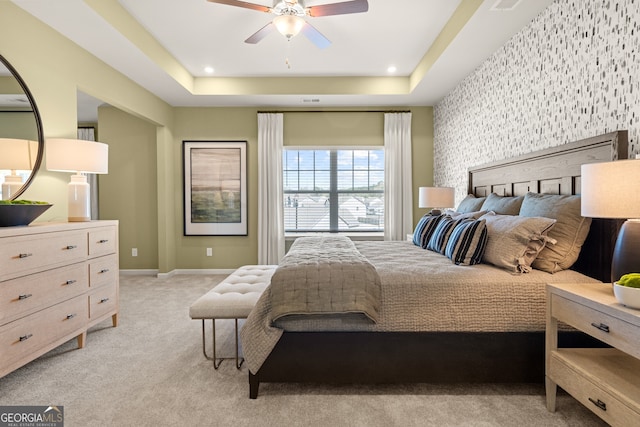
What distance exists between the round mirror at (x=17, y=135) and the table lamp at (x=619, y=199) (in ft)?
11.5

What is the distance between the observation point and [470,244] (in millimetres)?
2098

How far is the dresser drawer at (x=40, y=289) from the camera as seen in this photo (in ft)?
6.01

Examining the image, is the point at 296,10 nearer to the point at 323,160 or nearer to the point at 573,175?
the point at 573,175

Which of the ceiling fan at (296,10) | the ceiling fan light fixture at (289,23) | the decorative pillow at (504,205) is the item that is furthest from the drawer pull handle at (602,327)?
the ceiling fan light fixture at (289,23)

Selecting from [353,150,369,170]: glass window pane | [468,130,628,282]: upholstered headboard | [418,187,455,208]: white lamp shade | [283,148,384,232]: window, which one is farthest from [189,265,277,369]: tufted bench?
[353,150,369,170]: glass window pane

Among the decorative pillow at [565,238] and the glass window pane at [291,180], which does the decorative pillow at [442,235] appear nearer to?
the decorative pillow at [565,238]

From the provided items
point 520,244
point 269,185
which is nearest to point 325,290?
point 520,244

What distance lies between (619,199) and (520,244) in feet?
2.06

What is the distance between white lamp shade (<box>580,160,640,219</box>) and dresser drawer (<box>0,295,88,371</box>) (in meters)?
3.07

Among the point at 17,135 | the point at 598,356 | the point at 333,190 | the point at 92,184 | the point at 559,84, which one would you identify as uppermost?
the point at 559,84

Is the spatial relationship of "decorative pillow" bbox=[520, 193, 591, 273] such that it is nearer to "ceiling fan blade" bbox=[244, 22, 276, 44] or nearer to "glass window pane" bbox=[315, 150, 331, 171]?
"ceiling fan blade" bbox=[244, 22, 276, 44]

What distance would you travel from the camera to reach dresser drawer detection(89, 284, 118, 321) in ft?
8.35

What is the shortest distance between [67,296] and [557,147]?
361cm

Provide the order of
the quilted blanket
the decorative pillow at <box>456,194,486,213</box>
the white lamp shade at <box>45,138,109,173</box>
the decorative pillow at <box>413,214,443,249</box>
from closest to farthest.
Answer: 1. the quilted blanket
2. the white lamp shade at <box>45,138,109,173</box>
3. the decorative pillow at <box>413,214,443,249</box>
4. the decorative pillow at <box>456,194,486,213</box>
